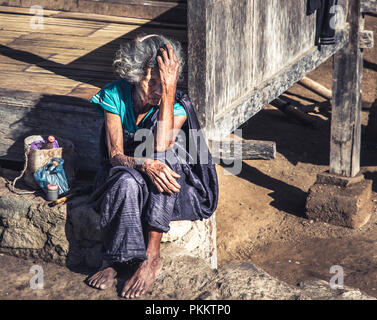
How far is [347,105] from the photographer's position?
779cm

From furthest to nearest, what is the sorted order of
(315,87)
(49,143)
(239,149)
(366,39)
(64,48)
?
(315,87) < (366,39) < (64,48) < (239,149) < (49,143)

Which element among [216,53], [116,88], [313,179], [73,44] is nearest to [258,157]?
[216,53]

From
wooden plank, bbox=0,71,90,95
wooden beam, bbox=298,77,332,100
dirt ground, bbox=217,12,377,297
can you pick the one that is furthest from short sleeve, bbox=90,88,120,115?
wooden beam, bbox=298,77,332,100

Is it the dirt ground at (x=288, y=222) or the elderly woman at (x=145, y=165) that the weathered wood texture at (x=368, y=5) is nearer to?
the dirt ground at (x=288, y=222)

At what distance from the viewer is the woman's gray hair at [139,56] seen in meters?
4.17

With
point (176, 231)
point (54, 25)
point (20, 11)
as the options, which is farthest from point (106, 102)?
point (20, 11)

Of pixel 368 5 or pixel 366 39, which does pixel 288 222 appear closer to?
pixel 366 39

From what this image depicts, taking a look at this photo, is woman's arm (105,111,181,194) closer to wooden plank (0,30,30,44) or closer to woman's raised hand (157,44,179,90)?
woman's raised hand (157,44,179,90)

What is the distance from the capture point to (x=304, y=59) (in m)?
6.51

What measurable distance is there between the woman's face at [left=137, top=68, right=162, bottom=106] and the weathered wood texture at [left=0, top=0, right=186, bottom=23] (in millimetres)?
3578

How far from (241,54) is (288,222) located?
337cm

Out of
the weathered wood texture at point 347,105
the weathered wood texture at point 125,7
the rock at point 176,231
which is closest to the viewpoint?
the rock at point 176,231

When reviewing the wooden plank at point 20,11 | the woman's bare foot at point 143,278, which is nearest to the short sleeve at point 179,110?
the woman's bare foot at point 143,278

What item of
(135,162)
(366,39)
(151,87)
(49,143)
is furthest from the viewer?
(366,39)
